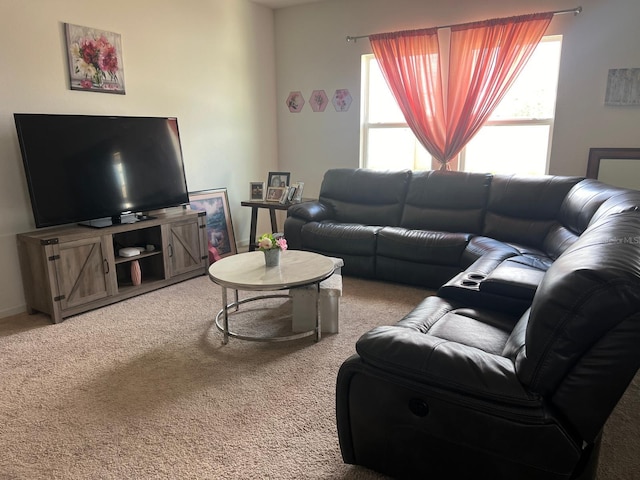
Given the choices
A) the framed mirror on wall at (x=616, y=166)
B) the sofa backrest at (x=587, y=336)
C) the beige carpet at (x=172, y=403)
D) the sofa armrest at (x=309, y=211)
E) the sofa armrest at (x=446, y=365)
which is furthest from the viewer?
the sofa armrest at (x=309, y=211)

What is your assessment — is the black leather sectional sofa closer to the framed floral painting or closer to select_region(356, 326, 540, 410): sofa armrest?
select_region(356, 326, 540, 410): sofa armrest

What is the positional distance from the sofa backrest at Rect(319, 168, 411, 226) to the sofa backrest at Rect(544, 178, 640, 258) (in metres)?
1.42

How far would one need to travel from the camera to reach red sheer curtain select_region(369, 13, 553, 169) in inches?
161

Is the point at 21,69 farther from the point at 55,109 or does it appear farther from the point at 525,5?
the point at 525,5

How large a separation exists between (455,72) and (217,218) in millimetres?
2838

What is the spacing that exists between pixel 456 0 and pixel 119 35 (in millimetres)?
3093

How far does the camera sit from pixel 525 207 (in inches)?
147

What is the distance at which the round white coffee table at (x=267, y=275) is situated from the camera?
2672mm

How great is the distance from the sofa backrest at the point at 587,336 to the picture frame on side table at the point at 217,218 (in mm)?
3671

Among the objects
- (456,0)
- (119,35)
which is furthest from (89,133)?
(456,0)

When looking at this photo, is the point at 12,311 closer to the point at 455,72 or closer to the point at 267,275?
the point at 267,275

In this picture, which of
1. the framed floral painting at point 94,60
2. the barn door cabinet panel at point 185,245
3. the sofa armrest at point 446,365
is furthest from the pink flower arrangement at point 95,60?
the sofa armrest at point 446,365

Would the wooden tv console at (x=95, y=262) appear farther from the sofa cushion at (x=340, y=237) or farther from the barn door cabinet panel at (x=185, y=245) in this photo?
the sofa cushion at (x=340, y=237)

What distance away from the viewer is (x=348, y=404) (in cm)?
167
